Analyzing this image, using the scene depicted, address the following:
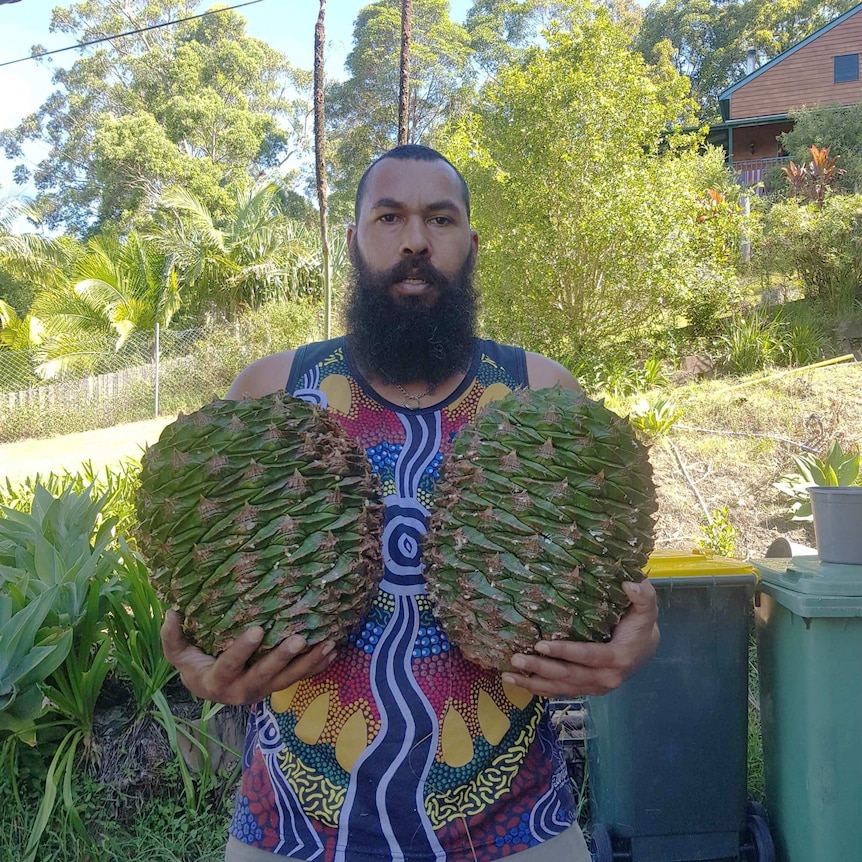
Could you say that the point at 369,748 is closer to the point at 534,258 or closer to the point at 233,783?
the point at 233,783

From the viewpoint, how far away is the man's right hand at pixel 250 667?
166 centimetres

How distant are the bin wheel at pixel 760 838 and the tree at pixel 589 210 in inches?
333

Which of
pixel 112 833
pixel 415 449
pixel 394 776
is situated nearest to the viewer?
pixel 394 776

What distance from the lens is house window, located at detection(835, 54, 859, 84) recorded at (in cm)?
2764

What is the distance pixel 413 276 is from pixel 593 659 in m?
1.20

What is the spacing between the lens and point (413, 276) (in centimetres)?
232

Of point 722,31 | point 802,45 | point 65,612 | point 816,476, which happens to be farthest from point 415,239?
point 722,31

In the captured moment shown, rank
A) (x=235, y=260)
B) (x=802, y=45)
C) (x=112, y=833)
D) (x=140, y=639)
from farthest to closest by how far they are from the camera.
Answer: (x=802, y=45) < (x=235, y=260) < (x=140, y=639) < (x=112, y=833)

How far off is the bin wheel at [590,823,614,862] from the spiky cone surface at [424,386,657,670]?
78.0 inches

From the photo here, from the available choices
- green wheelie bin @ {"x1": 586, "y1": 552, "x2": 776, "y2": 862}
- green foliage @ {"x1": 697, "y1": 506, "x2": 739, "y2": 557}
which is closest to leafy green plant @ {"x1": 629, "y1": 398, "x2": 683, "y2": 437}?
green foliage @ {"x1": 697, "y1": 506, "x2": 739, "y2": 557}

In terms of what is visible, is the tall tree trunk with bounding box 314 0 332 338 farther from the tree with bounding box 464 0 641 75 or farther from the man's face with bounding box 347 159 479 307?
the tree with bounding box 464 0 641 75

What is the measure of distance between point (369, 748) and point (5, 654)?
7.07 ft

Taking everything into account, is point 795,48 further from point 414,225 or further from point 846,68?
point 414,225

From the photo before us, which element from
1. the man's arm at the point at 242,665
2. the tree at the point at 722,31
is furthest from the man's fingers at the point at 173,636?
the tree at the point at 722,31
